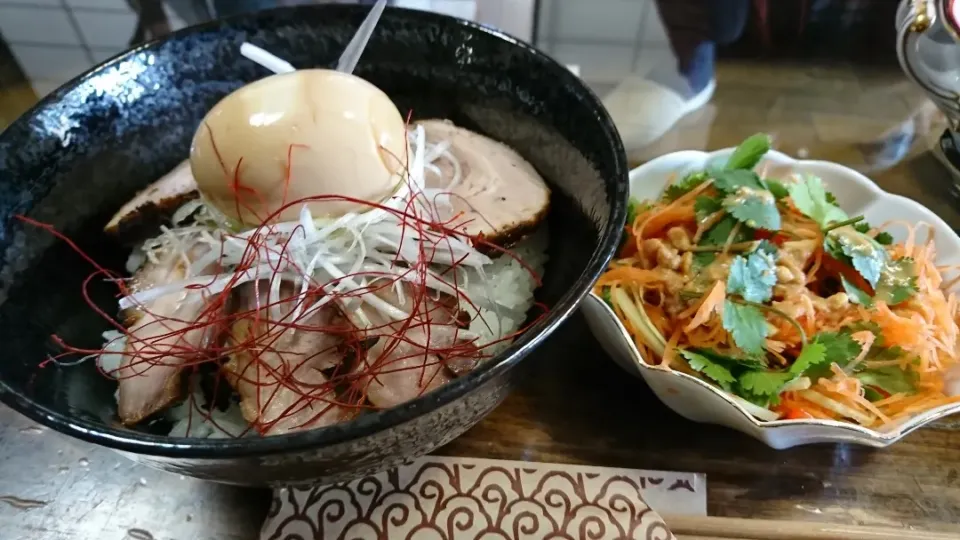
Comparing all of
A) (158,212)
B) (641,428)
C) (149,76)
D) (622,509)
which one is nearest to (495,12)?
(149,76)

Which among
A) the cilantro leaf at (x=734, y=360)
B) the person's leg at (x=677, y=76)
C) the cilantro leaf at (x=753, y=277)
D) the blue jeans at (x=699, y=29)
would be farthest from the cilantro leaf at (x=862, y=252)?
the blue jeans at (x=699, y=29)

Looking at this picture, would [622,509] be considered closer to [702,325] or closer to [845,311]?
[702,325]

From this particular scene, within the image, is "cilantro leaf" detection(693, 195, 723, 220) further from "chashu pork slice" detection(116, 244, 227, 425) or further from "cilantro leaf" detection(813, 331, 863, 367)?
"chashu pork slice" detection(116, 244, 227, 425)

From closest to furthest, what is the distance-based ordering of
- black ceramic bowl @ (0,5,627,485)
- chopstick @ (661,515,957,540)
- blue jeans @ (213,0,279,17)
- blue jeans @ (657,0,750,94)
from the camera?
1. black ceramic bowl @ (0,5,627,485)
2. chopstick @ (661,515,957,540)
3. blue jeans @ (657,0,750,94)
4. blue jeans @ (213,0,279,17)

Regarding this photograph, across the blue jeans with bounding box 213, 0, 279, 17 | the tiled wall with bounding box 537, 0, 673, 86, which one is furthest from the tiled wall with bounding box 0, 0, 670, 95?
the blue jeans with bounding box 213, 0, 279, 17

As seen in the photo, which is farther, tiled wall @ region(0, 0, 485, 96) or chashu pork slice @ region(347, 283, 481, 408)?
tiled wall @ region(0, 0, 485, 96)

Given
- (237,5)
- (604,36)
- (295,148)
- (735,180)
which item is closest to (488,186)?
(295,148)

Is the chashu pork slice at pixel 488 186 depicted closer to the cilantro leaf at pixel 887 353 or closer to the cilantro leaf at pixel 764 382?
the cilantro leaf at pixel 764 382
